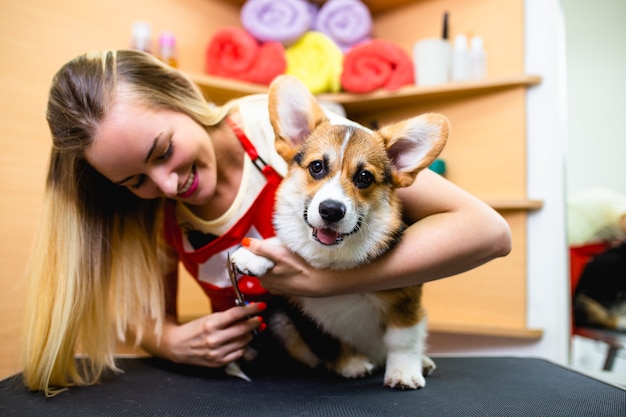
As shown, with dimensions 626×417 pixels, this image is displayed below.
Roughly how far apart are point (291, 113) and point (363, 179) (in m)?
0.22

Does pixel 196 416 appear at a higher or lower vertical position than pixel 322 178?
lower

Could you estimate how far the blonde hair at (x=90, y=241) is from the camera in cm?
106

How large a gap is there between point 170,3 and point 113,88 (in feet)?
4.09

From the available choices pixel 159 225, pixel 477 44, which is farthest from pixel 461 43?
pixel 159 225

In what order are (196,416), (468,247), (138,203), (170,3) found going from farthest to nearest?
(170,3), (138,203), (468,247), (196,416)

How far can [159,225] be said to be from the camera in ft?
4.48

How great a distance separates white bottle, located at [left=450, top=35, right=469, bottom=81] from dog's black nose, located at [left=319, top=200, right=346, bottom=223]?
1389 mm

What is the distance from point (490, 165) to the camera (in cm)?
205

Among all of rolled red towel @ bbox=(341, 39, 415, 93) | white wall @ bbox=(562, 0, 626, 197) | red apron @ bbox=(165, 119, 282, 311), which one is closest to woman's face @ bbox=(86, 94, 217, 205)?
red apron @ bbox=(165, 119, 282, 311)

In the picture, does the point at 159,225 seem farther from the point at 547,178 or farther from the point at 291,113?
the point at 547,178

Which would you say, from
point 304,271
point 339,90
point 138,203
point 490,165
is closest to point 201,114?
point 138,203

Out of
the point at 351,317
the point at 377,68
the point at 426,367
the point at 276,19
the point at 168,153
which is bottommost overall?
the point at 426,367

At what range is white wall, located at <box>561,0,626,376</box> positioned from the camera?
1790mm

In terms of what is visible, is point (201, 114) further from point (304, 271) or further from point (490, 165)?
point (490, 165)
